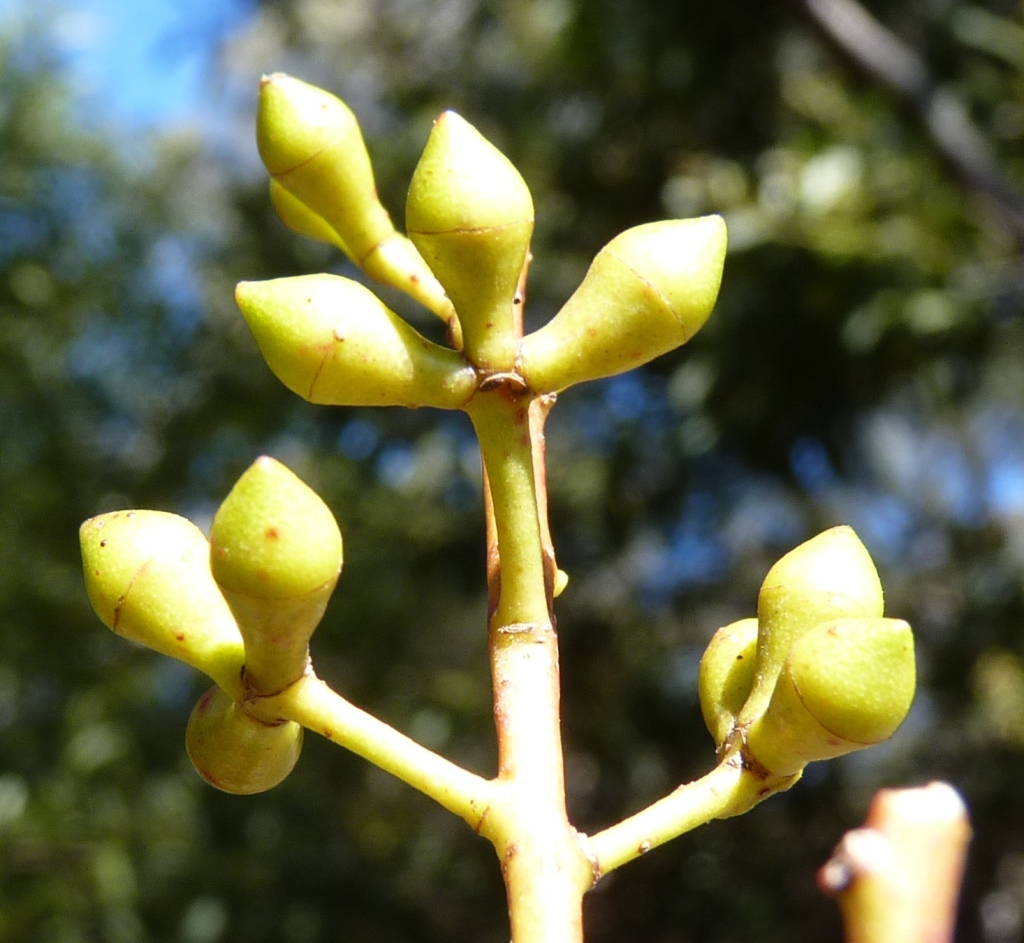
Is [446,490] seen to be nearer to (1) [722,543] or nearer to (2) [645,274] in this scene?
(1) [722,543]

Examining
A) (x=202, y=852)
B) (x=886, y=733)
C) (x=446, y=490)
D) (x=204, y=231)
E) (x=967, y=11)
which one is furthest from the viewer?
(x=204, y=231)

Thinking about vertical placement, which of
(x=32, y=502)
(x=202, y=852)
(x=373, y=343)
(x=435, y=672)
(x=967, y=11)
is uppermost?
(x=967, y=11)

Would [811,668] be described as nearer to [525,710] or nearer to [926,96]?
[525,710]

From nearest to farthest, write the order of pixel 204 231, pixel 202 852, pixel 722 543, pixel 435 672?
1. pixel 202 852
2. pixel 722 543
3. pixel 435 672
4. pixel 204 231

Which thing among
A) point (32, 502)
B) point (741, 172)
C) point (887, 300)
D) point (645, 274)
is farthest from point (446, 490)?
point (645, 274)

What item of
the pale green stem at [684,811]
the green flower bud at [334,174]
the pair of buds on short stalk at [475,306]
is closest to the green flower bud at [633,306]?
the pair of buds on short stalk at [475,306]

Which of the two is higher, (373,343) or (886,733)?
(373,343)

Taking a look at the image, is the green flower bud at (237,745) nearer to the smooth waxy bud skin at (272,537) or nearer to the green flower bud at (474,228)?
the smooth waxy bud skin at (272,537)

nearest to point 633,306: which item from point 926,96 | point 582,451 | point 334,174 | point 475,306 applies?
point 475,306
